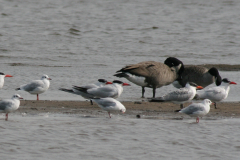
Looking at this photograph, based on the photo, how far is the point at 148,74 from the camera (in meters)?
11.5

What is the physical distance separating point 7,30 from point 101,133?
16980 millimetres

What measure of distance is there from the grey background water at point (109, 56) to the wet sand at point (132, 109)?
0.58 m

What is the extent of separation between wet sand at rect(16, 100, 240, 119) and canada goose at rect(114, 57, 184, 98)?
147 cm

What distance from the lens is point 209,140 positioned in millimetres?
7066

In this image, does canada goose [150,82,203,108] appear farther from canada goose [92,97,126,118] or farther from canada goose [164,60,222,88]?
canada goose [164,60,222,88]

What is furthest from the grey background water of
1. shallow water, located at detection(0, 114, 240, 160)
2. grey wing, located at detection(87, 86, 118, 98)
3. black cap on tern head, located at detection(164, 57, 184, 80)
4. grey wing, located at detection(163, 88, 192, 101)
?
grey wing, located at detection(163, 88, 192, 101)

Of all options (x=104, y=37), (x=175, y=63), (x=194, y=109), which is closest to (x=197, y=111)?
(x=194, y=109)

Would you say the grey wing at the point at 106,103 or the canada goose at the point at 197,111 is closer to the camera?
the canada goose at the point at 197,111

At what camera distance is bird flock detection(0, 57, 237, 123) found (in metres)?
8.43

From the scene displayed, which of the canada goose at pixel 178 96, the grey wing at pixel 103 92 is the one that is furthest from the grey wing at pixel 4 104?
the canada goose at pixel 178 96

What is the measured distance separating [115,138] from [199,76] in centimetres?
613

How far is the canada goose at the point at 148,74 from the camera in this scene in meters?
11.3

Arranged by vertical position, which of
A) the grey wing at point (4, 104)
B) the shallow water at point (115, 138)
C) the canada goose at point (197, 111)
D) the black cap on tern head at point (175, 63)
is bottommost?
the shallow water at point (115, 138)

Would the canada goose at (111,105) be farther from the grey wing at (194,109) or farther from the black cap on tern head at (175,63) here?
the black cap on tern head at (175,63)
